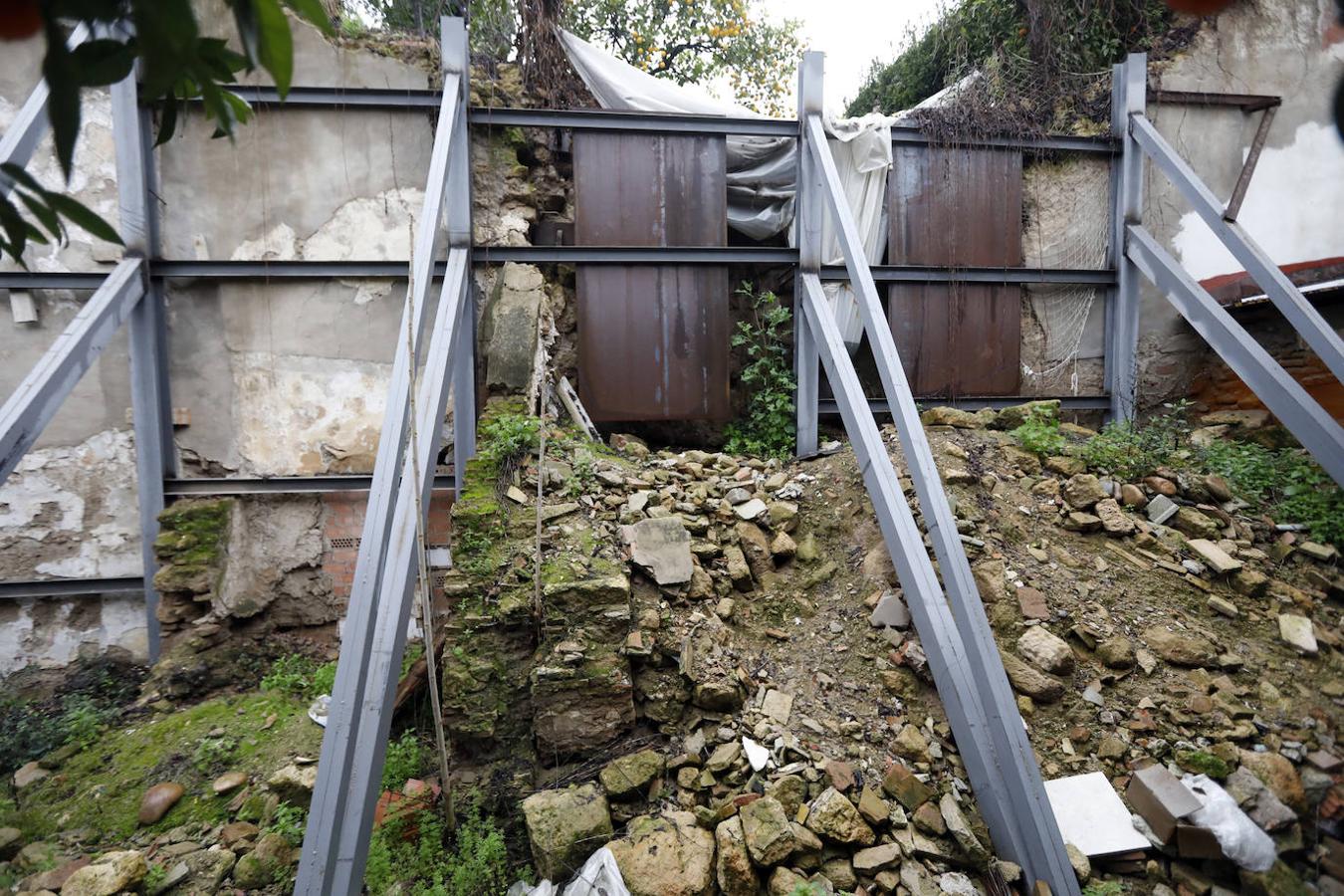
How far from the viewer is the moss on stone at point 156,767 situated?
10.7ft

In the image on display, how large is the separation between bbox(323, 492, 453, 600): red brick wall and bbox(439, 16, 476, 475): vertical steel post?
1.34ft

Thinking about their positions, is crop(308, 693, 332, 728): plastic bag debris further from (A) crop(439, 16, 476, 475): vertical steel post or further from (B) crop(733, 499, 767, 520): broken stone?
(B) crop(733, 499, 767, 520): broken stone

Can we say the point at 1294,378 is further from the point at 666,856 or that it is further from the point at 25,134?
the point at 25,134

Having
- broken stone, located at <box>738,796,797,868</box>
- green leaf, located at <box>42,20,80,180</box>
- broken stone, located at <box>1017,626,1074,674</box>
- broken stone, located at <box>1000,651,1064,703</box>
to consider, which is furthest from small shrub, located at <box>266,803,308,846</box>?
broken stone, located at <box>1017,626,1074,674</box>

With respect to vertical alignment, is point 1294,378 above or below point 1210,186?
below

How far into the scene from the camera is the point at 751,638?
11.2 ft

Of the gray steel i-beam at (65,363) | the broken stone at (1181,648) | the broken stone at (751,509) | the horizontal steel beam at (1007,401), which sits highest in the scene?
the gray steel i-beam at (65,363)

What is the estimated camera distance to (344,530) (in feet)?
15.8

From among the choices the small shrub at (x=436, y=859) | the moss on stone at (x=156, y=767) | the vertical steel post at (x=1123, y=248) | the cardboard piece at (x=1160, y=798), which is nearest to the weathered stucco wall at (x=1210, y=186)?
the vertical steel post at (x=1123, y=248)

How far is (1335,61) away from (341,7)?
376 inches

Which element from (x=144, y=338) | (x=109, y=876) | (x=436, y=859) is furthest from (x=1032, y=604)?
(x=144, y=338)

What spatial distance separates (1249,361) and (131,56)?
5655 millimetres

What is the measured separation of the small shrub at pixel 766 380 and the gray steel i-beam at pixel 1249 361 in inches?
118

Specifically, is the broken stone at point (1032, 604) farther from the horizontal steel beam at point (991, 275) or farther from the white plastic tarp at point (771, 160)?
the horizontal steel beam at point (991, 275)
